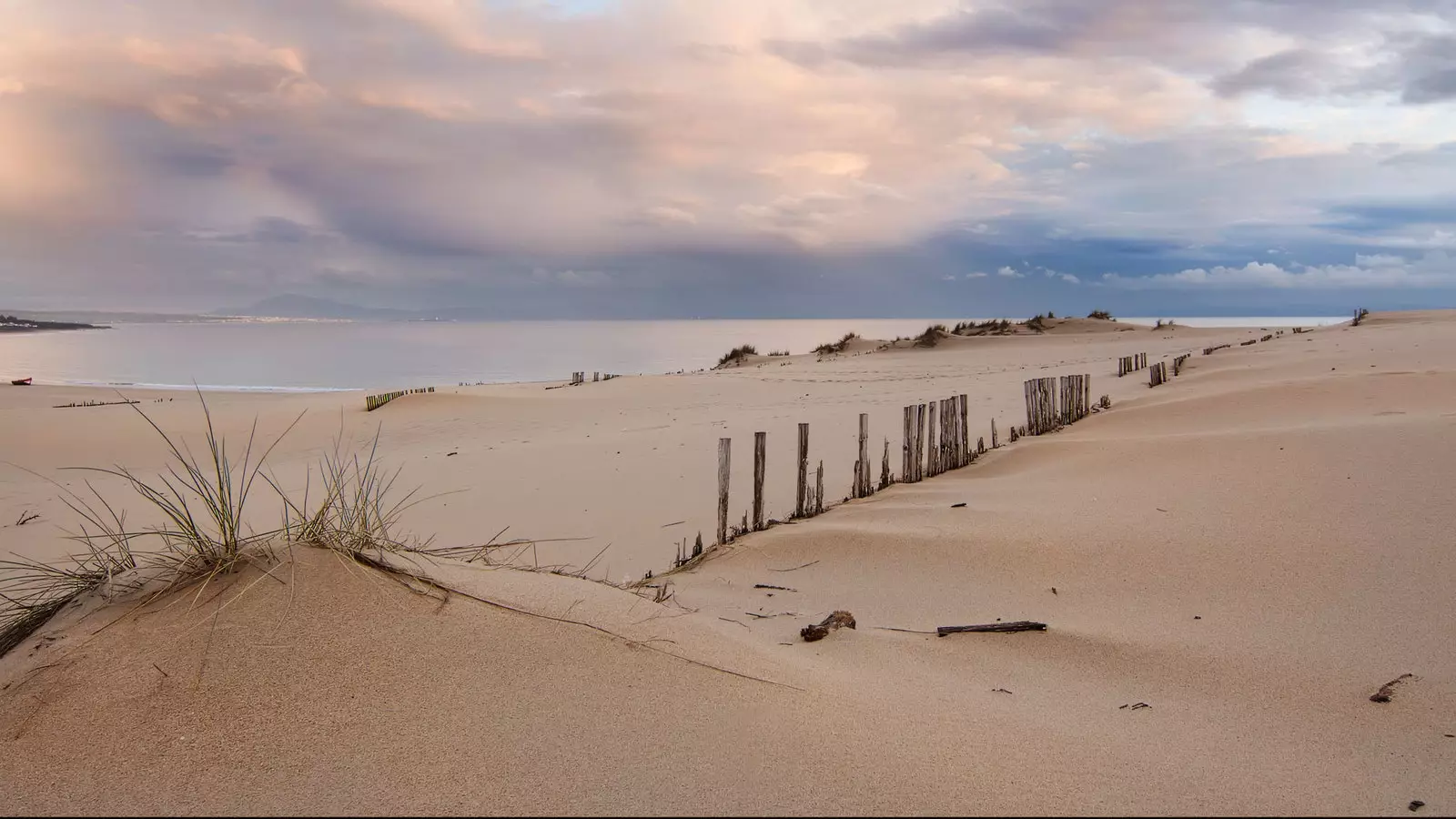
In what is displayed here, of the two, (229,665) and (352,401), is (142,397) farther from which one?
(229,665)

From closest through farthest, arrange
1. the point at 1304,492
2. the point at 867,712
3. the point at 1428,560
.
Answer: the point at 867,712 → the point at 1428,560 → the point at 1304,492

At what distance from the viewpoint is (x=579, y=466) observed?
30.6 feet

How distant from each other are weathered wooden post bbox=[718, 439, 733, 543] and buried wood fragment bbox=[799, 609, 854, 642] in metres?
2.09

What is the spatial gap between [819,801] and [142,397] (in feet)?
96.5

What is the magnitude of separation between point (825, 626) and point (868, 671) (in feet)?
1.64

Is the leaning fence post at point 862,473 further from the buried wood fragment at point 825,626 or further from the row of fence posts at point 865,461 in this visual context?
the buried wood fragment at point 825,626

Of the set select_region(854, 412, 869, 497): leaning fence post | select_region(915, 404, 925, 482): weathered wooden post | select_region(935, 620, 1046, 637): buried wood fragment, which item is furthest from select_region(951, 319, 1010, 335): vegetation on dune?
select_region(935, 620, 1046, 637): buried wood fragment

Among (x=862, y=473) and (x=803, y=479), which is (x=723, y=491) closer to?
(x=803, y=479)

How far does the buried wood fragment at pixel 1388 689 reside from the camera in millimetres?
2464

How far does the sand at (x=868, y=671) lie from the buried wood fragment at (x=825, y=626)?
5cm

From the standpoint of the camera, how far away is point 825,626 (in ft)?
10.2

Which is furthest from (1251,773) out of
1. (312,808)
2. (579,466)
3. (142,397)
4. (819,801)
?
(142,397)

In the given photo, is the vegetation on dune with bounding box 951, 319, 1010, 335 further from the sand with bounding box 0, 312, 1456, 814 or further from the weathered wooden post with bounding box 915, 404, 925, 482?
the sand with bounding box 0, 312, 1456, 814

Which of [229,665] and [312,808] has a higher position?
[229,665]
